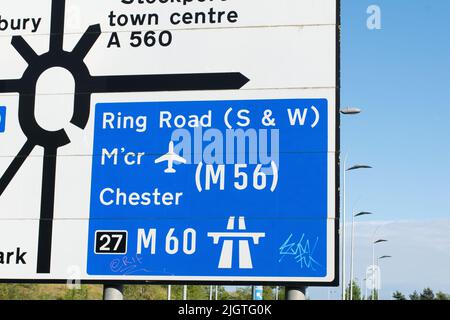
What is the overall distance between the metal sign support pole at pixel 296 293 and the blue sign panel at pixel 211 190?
13 cm

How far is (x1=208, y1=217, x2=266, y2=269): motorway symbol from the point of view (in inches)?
268

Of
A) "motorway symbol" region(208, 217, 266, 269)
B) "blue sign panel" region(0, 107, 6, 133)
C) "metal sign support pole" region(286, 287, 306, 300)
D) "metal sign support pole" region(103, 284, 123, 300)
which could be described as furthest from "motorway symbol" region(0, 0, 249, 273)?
"metal sign support pole" region(286, 287, 306, 300)

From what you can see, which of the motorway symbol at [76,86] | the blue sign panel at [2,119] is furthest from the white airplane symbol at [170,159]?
the blue sign panel at [2,119]

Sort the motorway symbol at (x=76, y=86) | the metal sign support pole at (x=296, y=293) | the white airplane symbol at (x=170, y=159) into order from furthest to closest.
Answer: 1. the motorway symbol at (x=76, y=86)
2. the white airplane symbol at (x=170, y=159)
3. the metal sign support pole at (x=296, y=293)

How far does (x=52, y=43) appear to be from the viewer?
7.52 m

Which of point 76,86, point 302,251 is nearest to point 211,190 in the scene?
point 302,251

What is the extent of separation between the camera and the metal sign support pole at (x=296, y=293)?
674 cm

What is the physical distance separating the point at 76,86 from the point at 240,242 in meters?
2.31

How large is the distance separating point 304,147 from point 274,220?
74 centimetres

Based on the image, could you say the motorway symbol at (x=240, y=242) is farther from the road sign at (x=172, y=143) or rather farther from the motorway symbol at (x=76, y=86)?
the motorway symbol at (x=76, y=86)

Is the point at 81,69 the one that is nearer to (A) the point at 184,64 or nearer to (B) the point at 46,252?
(A) the point at 184,64

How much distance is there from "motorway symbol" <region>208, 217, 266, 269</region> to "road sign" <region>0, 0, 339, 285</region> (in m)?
0.01

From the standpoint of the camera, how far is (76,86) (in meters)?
7.41

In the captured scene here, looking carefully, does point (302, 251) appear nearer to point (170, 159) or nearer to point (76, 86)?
point (170, 159)
